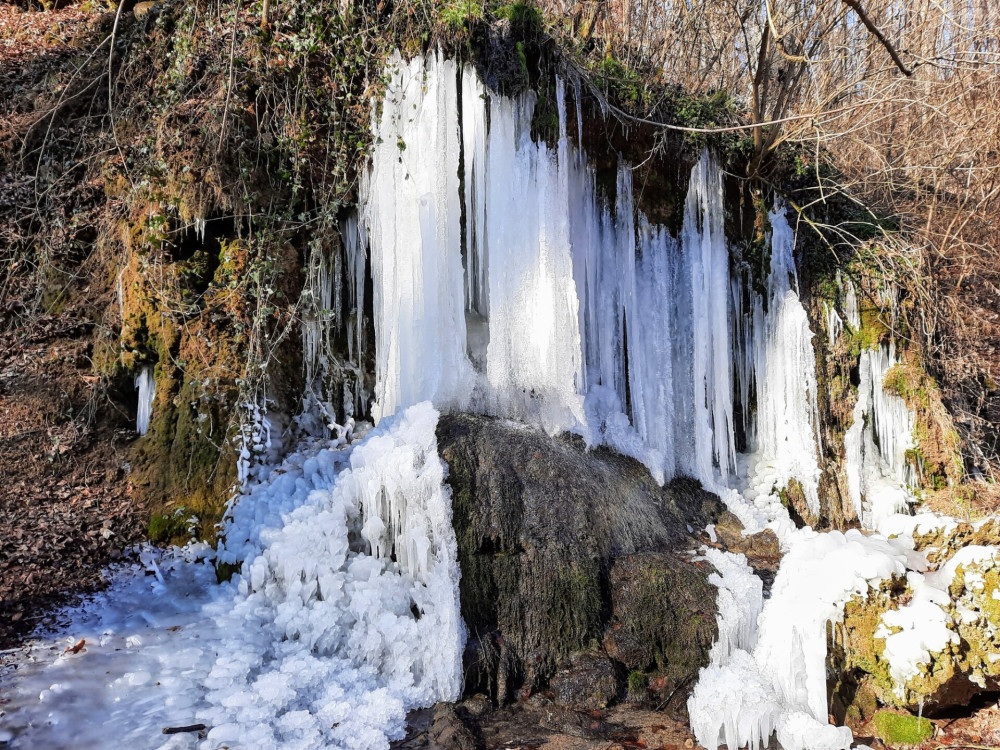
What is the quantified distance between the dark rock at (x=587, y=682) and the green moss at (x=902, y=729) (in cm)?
149

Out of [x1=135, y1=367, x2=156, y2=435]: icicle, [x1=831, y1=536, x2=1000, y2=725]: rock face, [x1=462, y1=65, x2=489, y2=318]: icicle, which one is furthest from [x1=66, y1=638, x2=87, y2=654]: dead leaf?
[x1=831, y1=536, x2=1000, y2=725]: rock face

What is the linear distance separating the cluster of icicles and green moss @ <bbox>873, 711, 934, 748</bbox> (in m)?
0.35

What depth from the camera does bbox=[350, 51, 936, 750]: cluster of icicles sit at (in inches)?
172

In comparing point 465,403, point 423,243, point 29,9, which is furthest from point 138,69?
point 465,403

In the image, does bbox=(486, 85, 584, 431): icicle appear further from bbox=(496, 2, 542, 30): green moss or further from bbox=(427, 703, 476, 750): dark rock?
bbox=(427, 703, 476, 750): dark rock

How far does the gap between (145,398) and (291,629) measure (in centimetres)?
251

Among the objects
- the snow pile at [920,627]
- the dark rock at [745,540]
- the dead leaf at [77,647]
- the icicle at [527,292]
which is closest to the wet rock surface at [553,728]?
the snow pile at [920,627]

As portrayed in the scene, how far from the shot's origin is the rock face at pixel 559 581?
432cm

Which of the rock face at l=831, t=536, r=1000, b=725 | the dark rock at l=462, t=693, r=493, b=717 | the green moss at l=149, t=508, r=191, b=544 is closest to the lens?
the rock face at l=831, t=536, r=1000, b=725

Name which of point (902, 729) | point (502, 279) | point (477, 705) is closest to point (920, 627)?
point (902, 729)

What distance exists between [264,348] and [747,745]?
449cm

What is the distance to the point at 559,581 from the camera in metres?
4.57

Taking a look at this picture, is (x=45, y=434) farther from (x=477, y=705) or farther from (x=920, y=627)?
(x=920, y=627)

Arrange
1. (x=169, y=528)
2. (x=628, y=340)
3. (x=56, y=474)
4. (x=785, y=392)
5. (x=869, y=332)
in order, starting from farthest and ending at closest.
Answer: (x=869, y=332), (x=785, y=392), (x=628, y=340), (x=56, y=474), (x=169, y=528)
